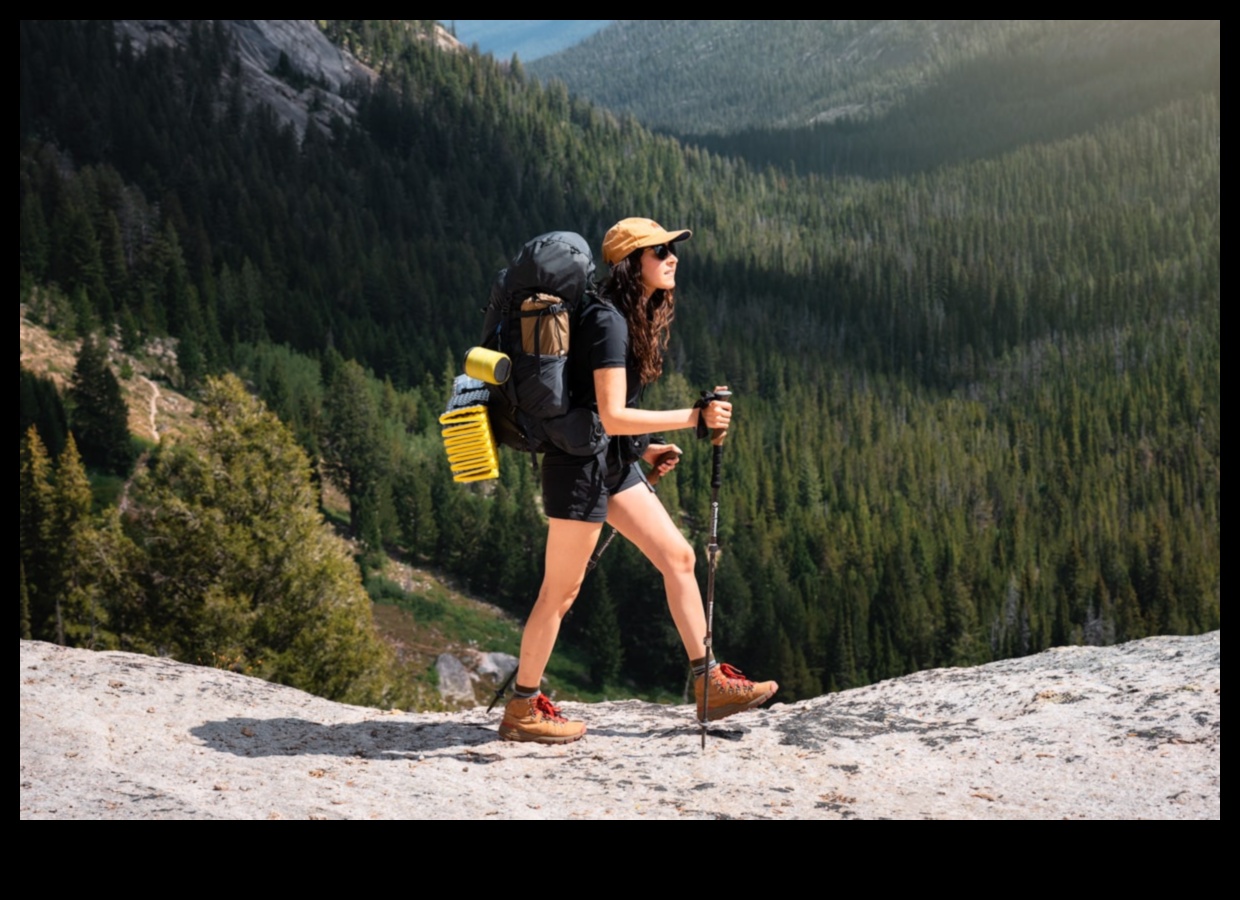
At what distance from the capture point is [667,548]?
25.9 ft

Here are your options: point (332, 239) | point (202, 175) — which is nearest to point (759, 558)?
point (332, 239)

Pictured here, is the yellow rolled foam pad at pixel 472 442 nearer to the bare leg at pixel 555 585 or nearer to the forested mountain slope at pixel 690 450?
the bare leg at pixel 555 585

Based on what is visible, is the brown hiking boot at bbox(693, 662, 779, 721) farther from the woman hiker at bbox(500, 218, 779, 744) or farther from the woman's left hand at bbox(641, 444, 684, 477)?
the woman's left hand at bbox(641, 444, 684, 477)

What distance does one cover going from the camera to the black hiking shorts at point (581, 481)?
757 cm

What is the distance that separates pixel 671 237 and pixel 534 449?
160cm

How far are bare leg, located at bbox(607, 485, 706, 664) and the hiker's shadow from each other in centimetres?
178

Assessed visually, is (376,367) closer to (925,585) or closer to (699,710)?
(925,585)

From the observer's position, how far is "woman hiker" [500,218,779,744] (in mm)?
7234


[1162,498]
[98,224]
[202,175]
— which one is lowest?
[1162,498]

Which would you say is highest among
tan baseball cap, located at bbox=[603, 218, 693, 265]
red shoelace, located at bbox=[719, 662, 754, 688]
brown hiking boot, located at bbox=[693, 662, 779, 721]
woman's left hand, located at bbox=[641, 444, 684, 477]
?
tan baseball cap, located at bbox=[603, 218, 693, 265]

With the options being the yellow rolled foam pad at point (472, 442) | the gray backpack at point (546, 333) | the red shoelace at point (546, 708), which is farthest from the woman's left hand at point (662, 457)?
the red shoelace at point (546, 708)

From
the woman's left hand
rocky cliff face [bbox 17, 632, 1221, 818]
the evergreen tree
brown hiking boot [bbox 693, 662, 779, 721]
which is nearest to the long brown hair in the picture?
the woman's left hand

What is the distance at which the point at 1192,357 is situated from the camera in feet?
642

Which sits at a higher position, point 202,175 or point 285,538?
point 202,175
